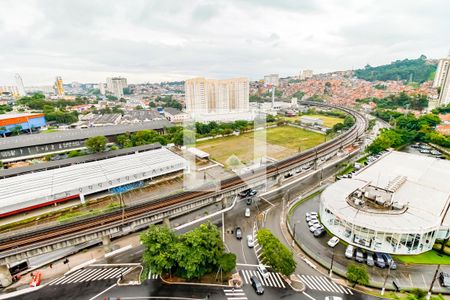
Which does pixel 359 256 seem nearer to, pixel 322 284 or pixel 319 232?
pixel 319 232

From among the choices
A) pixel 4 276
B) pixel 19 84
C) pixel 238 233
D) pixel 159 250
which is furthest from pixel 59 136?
pixel 19 84

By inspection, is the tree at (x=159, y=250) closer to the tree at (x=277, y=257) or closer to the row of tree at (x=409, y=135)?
the tree at (x=277, y=257)

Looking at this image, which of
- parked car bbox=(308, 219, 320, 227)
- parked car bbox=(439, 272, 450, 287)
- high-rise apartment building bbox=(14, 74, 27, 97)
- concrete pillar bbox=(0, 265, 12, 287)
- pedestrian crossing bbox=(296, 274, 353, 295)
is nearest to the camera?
parked car bbox=(439, 272, 450, 287)

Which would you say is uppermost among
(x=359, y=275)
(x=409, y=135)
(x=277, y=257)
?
(x=409, y=135)

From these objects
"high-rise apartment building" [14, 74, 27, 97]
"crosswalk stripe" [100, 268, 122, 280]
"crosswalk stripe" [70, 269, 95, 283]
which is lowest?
"crosswalk stripe" [70, 269, 95, 283]

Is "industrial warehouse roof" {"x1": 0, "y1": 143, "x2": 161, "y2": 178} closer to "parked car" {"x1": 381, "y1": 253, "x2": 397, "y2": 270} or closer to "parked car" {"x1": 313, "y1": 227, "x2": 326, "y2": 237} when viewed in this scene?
"parked car" {"x1": 313, "y1": 227, "x2": 326, "y2": 237}

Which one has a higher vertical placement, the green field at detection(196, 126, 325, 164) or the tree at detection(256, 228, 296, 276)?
the tree at detection(256, 228, 296, 276)

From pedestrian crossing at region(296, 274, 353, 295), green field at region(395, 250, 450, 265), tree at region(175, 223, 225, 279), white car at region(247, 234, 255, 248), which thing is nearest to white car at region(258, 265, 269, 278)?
pedestrian crossing at region(296, 274, 353, 295)

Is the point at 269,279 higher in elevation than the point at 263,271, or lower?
lower
